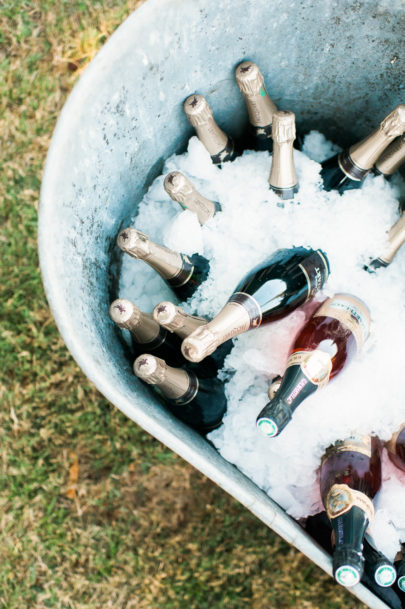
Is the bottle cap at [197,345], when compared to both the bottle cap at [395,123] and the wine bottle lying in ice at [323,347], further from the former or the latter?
the bottle cap at [395,123]

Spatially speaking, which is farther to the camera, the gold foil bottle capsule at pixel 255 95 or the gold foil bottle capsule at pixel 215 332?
the gold foil bottle capsule at pixel 255 95

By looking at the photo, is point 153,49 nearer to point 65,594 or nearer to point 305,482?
point 305,482

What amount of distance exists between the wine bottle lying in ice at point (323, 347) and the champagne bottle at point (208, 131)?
0.36m

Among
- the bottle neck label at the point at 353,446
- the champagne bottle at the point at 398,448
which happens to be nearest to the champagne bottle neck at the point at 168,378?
the bottle neck label at the point at 353,446

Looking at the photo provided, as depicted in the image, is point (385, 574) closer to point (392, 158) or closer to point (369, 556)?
point (369, 556)

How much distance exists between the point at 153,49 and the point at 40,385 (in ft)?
3.50

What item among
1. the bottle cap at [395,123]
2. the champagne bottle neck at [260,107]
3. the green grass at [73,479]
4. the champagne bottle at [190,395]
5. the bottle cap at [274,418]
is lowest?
the green grass at [73,479]

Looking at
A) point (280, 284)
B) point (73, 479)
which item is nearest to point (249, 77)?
point (280, 284)

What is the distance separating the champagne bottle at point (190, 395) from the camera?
0.92 m

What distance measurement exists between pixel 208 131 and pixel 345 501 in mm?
693

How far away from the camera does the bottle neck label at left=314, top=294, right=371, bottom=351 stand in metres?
0.99

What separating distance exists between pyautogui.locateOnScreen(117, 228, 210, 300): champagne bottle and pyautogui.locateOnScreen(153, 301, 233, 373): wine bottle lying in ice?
8 centimetres

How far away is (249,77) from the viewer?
940 mm

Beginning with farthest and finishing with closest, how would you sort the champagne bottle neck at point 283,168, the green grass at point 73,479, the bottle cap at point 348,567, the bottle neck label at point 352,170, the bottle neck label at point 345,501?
the green grass at point 73,479 → the bottle neck label at point 352,170 → the champagne bottle neck at point 283,168 → the bottle neck label at point 345,501 → the bottle cap at point 348,567
